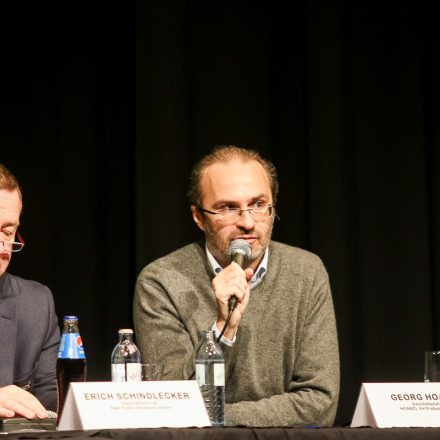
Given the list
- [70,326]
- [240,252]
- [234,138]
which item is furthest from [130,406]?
[234,138]

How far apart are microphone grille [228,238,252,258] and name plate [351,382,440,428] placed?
735 mm

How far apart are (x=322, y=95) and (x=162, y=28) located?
703 millimetres

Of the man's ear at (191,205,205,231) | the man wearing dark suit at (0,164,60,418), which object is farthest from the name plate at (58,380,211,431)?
the man's ear at (191,205,205,231)

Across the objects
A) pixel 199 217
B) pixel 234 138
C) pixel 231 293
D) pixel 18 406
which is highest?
pixel 234 138

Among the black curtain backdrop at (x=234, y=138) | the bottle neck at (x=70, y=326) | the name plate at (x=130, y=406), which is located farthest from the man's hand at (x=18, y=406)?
the black curtain backdrop at (x=234, y=138)

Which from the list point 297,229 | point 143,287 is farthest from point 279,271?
point 297,229

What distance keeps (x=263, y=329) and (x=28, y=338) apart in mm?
739

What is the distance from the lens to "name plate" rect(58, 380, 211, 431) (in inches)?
70.9

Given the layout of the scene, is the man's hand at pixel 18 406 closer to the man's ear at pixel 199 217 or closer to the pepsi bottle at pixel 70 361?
the pepsi bottle at pixel 70 361

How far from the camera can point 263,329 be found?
2.94 m

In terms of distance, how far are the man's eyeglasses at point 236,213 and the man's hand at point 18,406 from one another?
103cm

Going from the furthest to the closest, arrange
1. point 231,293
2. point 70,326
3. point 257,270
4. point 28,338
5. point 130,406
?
1. point 257,270
2. point 28,338
3. point 231,293
4. point 70,326
5. point 130,406

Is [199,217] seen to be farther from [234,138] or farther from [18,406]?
[18,406]

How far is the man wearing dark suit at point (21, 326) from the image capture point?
2779 millimetres
